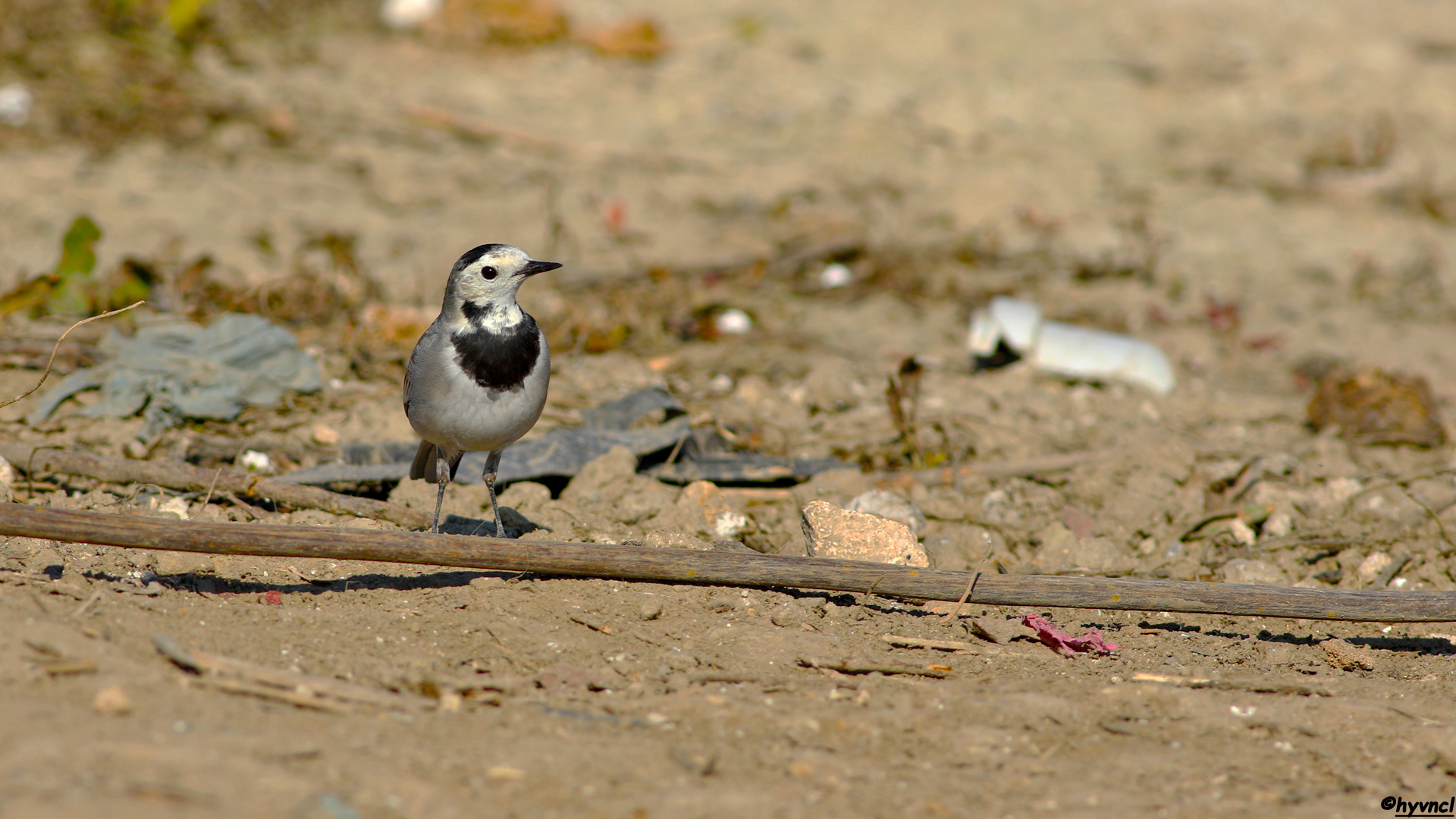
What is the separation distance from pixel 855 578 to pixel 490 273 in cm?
154

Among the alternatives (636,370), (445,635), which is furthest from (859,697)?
(636,370)

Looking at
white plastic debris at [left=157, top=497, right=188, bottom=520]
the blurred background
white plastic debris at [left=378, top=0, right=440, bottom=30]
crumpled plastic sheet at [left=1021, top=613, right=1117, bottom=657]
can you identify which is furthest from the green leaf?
crumpled plastic sheet at [left=1021, top=613, right=1117, bottom=657]

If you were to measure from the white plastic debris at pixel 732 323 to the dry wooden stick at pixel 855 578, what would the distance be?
3.02 m

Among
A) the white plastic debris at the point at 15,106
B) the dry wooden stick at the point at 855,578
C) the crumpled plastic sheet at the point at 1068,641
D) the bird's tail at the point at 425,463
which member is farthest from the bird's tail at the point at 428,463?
the white plastic debris at the point at 15,106

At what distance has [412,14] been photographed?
33.0 feet

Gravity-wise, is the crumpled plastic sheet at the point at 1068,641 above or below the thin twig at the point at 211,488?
below

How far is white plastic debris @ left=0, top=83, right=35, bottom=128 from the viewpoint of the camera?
7.92 metres

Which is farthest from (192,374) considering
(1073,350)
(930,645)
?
(1073,350)

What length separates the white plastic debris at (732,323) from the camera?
253 inches

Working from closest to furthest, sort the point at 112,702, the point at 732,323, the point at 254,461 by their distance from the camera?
1. the point at 112,702
2. the point at 254,461
3. the point at 732,323

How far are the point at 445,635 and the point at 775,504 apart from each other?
167 cm

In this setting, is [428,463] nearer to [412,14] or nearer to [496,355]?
[496,355]

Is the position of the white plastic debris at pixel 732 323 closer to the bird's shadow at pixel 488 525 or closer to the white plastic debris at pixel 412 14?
the bird's shadow at pixel 488 525

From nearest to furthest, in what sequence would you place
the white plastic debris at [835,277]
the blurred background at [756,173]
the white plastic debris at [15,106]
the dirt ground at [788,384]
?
1. the dirt ground at [788,384]
2. the blurred background at [756,173]
3. the white plastic debris at [835,277]
4. the white plastic debris at [15,106]
